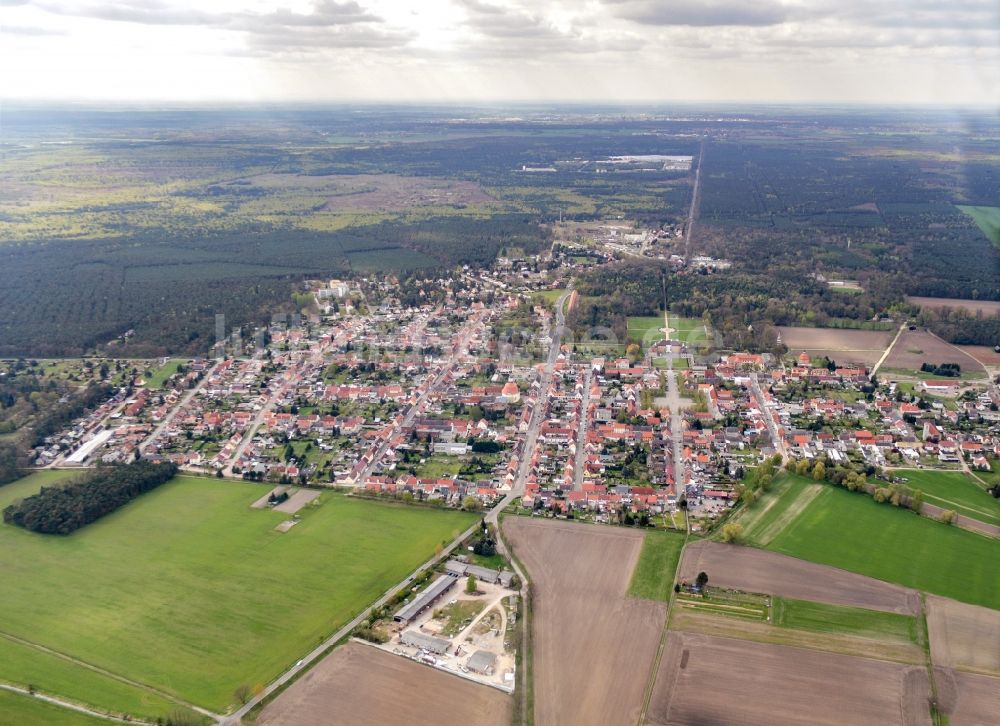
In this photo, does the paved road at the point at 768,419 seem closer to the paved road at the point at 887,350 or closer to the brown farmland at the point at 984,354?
the paved road at the point at 887,350

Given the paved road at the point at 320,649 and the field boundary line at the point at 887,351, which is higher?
the field boundary line at the point at 887,351

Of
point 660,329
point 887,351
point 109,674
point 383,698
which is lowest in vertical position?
point 109,674

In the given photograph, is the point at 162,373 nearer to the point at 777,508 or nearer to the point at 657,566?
the point at 657,566

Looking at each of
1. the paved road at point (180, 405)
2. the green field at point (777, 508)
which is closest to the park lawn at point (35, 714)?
the paved road at point (180, 405)

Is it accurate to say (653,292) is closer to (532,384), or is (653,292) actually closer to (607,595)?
(532,384)

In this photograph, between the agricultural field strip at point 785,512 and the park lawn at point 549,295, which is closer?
the agricultural field strip at point 785,512

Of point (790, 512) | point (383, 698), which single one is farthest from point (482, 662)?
point (790, 512)

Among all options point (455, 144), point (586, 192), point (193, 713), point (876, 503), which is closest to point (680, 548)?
point (876, 503)
